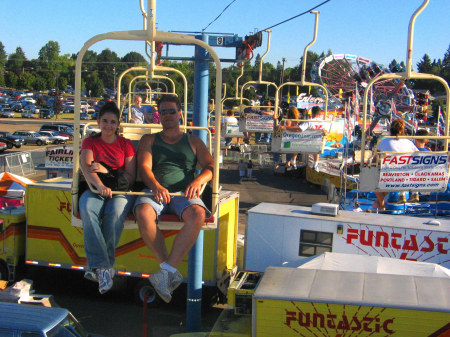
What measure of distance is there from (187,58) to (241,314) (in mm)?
4141

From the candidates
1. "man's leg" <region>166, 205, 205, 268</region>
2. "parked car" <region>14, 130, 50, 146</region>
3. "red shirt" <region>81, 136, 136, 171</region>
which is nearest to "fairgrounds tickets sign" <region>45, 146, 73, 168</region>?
"red shirt" <region>81, 136, 136, 171</region>

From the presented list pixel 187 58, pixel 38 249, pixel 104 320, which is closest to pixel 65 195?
pixel 38 249

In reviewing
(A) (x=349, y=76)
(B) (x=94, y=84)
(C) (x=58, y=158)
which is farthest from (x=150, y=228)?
(B) (x=94, y=84)

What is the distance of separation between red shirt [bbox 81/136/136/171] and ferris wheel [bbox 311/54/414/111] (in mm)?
29462

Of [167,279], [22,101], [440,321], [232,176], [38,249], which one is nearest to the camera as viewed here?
[167,279]

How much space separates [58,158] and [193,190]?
1408 centimetres

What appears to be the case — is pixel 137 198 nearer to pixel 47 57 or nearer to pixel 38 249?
pixel 38 249

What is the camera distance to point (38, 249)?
41.2 ft

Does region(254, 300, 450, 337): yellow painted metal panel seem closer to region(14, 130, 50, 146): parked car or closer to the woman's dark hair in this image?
the woman's dark hair

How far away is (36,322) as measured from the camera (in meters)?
7.65

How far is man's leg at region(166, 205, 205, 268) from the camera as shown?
4.75 meters

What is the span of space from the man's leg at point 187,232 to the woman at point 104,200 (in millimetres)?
525

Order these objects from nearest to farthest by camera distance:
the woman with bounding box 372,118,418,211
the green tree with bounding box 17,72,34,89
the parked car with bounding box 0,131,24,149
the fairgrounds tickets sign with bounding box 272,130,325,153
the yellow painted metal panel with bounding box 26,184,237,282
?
1. the woman with bounding box 372,118,418,211
2. the yellow painted metal panel with bounding box 26,184,237,282
3. the fairgrounds tickets sign with bounding box 272,130,325,153
4. the parked car with bounding box 0,131,24,149
5. the green tree with bounding box 17,72,34,89

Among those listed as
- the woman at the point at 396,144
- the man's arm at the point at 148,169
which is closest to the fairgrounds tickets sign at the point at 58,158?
the woman at the point at 396,144
